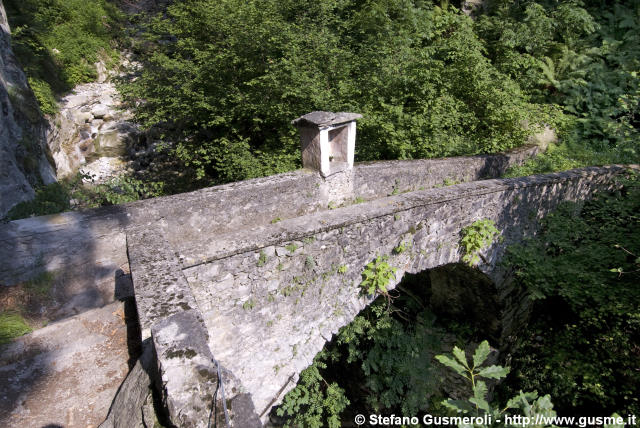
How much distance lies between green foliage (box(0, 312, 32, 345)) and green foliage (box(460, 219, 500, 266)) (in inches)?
221

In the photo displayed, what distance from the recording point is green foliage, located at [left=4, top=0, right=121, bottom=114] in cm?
994

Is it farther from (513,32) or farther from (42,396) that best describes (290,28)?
(42,396)

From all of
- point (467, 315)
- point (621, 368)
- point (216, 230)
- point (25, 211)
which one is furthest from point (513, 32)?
point (25, 211)

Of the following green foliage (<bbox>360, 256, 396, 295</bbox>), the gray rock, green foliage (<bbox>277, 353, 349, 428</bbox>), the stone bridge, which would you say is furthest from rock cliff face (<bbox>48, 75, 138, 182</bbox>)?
the gray rock

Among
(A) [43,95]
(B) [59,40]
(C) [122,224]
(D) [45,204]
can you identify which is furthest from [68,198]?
(B) [59,40]

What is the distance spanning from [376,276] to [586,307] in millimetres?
3944

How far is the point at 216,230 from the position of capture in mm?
4617

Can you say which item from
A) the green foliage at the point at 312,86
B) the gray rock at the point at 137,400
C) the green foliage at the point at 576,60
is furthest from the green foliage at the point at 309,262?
the green foliage at the point at 576,60

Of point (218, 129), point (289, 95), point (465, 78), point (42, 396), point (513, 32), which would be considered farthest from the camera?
point (513, 32)

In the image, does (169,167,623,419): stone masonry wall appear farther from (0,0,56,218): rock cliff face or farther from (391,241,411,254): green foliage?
(0,0,56,218): rock cliff face

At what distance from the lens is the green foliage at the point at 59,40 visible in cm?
994

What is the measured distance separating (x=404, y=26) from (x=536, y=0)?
6453 mm

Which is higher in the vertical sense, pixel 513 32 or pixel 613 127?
pixel 513 32

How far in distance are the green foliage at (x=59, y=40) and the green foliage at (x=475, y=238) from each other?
11.3m
